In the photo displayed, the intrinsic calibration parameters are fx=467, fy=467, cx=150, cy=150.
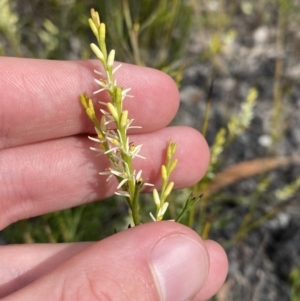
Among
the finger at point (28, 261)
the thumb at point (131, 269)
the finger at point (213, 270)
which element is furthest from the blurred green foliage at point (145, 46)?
the thumb at point (131, 269)

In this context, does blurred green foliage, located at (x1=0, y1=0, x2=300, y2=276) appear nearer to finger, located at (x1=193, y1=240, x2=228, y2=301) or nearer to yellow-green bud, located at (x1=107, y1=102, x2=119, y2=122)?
finger, located at (x1=193, y1=240, x2=228, y2=301)

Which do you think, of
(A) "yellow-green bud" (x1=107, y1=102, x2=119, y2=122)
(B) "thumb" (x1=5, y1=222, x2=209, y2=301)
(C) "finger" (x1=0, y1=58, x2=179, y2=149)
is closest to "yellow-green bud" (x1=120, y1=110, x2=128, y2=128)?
(A) "yellow-green bud" (x1=107, y1=102, x2=119, y2=122)

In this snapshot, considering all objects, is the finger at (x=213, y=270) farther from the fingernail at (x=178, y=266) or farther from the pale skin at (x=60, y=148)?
the fingernail at (x=178, y=266)

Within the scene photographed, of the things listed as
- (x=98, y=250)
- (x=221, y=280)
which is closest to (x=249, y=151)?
(x=221, y=280)

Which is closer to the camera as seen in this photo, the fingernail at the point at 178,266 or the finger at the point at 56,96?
the fingernail at the point at 178,266

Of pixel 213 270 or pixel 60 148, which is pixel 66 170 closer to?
pixel 60 148
